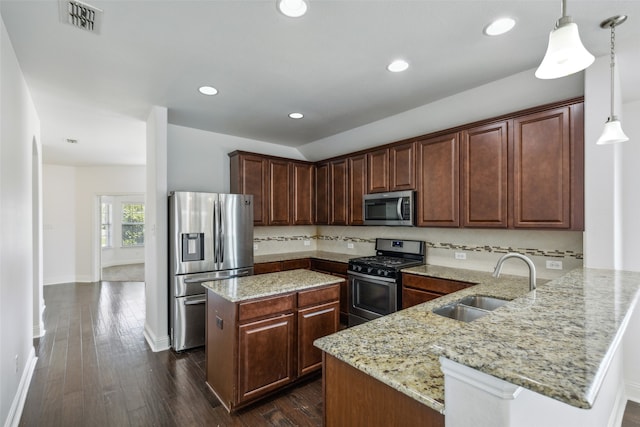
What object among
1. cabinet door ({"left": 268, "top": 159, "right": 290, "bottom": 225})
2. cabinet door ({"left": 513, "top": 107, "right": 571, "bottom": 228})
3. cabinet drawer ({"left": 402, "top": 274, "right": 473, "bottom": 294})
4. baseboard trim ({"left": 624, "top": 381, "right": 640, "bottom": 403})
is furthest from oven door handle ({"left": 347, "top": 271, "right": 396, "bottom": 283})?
baseboard trim ({"left": 624, "top": 381, "right": 640, "bottom": 403})

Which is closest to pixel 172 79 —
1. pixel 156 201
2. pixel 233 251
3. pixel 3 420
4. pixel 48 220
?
pixel 156 201

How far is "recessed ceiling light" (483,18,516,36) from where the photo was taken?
6.43 feet

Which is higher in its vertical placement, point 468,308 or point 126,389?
point 468,308

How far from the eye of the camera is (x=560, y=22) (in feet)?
4.05

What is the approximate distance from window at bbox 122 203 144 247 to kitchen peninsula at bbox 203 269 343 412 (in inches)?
330

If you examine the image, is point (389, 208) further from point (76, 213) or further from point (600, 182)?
point (76, 213)

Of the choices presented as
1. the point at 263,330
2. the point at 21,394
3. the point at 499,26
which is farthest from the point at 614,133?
the point at 21,394

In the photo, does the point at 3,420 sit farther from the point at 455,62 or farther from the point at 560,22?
the point at 455,62

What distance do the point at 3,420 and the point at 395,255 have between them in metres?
3.81

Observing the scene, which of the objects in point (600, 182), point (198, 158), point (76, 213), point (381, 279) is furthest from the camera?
point (76, 213)

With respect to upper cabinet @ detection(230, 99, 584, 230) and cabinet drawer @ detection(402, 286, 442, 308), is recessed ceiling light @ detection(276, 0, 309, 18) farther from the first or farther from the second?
cabinet drawer @ detection(402, 286, 442, 308)

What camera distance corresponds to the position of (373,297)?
11.7 ft

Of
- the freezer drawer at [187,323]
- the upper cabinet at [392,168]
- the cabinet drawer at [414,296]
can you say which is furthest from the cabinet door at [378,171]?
the freezer drawer at [187,323]

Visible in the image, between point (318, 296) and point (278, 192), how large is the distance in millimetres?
2354
